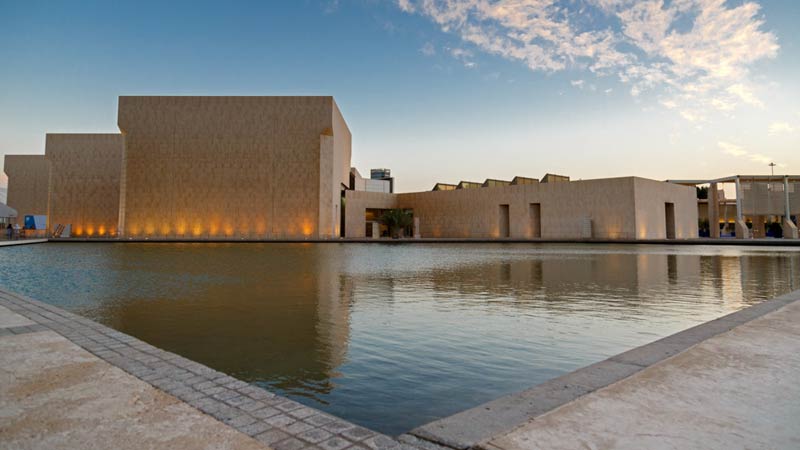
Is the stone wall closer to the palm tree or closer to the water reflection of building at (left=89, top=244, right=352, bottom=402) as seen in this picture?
the palm tree

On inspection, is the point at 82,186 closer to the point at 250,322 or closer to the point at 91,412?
the point at 250,322

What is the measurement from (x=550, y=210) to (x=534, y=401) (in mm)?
36574

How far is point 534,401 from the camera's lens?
2168mm

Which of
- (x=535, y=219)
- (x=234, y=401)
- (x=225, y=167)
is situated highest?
(x=225, y=167)

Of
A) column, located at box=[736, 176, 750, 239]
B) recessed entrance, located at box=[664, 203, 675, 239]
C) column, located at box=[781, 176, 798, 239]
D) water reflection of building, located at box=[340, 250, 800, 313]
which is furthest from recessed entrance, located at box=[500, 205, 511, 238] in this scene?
water reflection of building, located at box=[340, 250, 800, 313]

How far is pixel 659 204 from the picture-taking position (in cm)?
3553

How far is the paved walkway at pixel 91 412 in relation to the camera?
5.83 ft

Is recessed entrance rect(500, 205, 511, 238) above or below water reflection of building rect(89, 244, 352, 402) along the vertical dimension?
above

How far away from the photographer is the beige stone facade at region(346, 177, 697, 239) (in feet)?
109

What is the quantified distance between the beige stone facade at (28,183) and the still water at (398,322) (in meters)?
47.3

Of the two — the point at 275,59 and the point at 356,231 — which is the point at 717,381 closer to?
the point at 275,59

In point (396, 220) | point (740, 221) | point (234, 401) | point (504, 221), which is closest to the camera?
point (234, 401)

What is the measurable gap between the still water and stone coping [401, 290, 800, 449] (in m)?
0.45

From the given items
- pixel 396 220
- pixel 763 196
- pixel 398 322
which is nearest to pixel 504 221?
pixel 396 220
